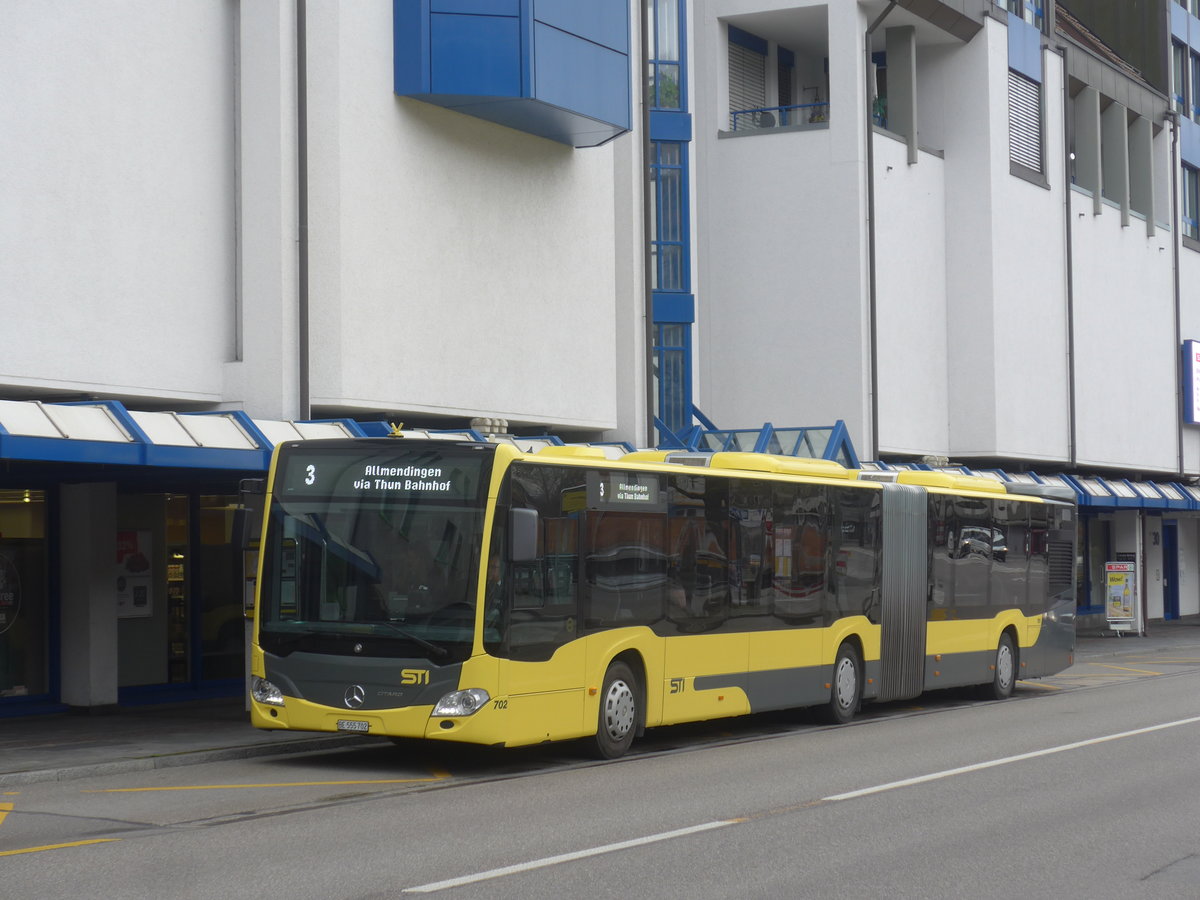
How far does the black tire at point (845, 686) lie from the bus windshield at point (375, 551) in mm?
6844

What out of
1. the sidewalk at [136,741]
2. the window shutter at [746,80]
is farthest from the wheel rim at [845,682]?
the window shutter at [746,80]

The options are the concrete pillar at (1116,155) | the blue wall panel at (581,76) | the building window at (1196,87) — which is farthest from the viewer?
the building window at (1196,87)

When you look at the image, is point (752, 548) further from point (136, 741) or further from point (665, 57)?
point (665, 57)

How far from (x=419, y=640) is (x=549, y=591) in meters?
1.28

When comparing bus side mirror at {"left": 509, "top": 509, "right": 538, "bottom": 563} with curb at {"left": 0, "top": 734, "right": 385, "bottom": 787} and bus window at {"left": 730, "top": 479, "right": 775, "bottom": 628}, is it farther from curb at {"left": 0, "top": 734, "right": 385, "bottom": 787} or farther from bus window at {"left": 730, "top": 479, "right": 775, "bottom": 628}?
bus window at {"left": 730, "top": 479, "right": 775, "bottom": 628}

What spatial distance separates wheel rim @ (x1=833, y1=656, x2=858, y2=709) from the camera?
18734mm

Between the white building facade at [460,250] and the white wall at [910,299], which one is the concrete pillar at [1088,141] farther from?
the white wall at [910,299]

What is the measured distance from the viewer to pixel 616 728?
48.0 ft

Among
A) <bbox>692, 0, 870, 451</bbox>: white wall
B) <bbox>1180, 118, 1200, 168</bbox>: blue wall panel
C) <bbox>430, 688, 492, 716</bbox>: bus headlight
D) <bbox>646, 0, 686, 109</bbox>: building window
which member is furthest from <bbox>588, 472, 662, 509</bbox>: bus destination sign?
<bbox>1180, 118, 1200, 168</bbox>: blue wall panel

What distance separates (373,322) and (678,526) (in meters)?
5.82

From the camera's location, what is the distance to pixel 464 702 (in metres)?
12.9

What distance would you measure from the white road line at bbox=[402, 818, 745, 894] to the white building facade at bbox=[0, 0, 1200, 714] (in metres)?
5.42

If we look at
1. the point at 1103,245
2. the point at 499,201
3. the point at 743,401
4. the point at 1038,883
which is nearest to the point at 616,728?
the point at 1038,883

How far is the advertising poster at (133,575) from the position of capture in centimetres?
1983
